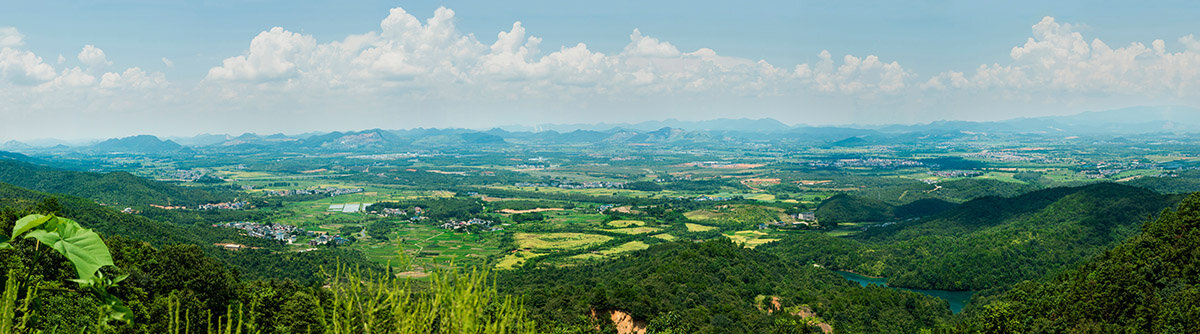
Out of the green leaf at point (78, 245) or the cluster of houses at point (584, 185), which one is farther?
the cluster of houses at point (584, 185)

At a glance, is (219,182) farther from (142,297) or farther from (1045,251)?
(1045,251)

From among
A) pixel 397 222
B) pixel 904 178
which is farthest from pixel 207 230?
pixel 904 178

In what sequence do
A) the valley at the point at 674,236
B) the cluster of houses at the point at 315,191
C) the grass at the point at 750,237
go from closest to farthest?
the valley at the point at 674,236
the grass at the point at 750,237
the cluster of houses at the point at 315,191


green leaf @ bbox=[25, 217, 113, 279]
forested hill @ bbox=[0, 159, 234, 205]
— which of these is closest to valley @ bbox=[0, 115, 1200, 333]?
forested hill @ bbox=[0, 159, 234, 205]

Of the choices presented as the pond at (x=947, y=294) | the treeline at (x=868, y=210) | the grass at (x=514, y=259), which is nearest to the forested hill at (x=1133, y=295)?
the pond at (x=947, y=294)

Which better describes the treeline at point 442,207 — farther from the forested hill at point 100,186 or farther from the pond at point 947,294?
the pond at point 947,294
